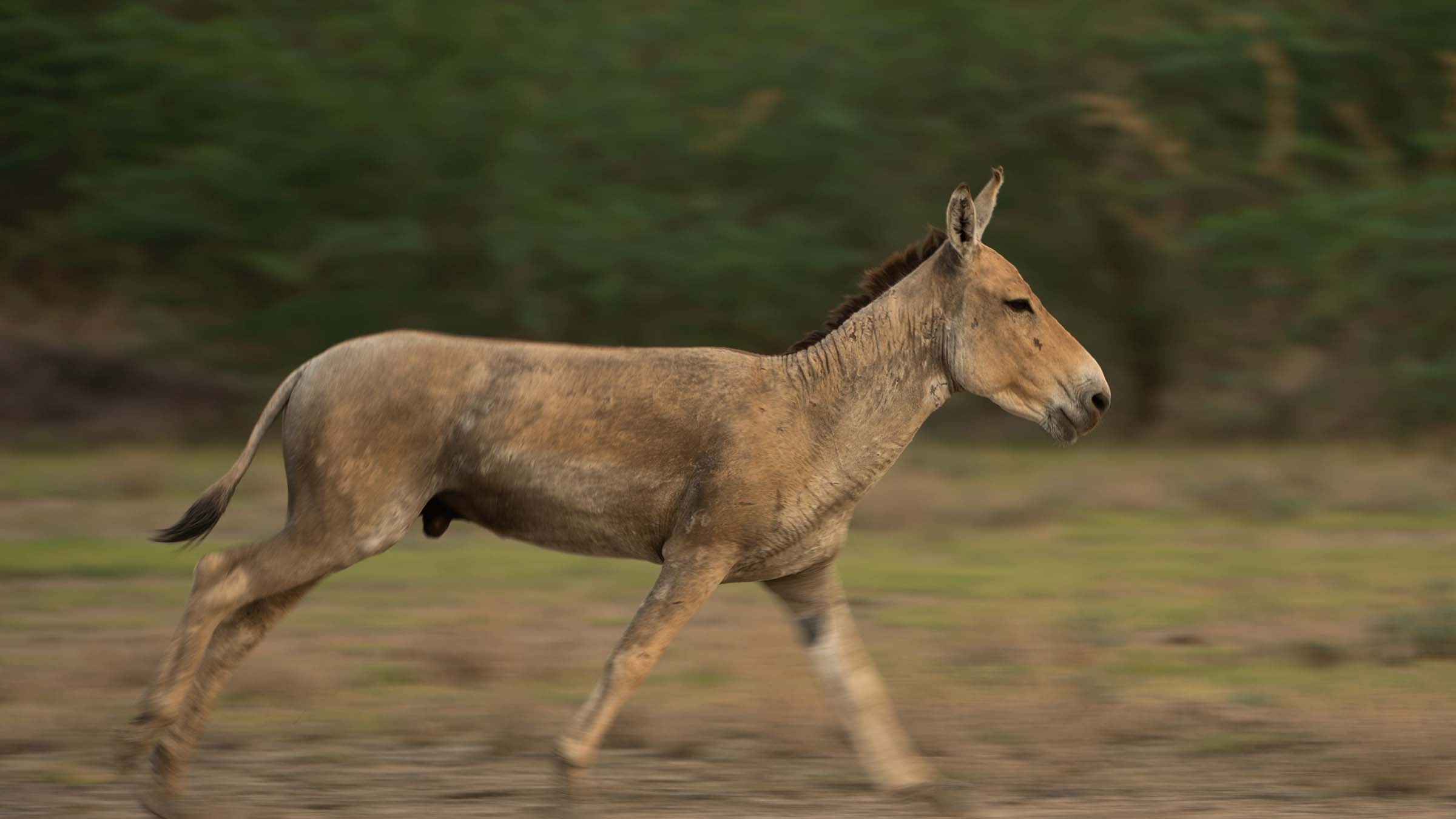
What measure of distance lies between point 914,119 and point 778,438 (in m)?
12.1

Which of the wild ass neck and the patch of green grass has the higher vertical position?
the wild ass neck

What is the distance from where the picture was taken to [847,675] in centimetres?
539

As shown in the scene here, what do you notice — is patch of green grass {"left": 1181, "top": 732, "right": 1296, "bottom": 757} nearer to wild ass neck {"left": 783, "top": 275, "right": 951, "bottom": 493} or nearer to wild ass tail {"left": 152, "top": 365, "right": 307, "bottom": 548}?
wild ass neck {"left": 783, "top": 275, "right": 951, "bottom": 493}

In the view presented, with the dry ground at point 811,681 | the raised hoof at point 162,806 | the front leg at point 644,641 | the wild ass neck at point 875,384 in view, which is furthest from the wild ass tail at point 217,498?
the wild ass neck at point 875,384

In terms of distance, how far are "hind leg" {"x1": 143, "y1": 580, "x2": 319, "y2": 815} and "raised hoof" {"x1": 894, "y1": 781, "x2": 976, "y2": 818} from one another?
206 centimetres

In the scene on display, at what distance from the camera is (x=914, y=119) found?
653 inches

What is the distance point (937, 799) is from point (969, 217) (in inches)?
74.7

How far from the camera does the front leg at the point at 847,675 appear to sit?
536 cm

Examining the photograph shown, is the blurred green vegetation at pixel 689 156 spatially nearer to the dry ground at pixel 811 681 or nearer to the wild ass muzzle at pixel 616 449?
the dry ground at pixel 811 681

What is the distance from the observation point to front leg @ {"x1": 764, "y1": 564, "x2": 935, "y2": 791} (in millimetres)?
5359

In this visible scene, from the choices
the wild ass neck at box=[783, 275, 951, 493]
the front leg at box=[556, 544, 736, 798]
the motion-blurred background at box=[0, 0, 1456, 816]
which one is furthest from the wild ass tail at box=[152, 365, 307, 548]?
the motion-blurred background at box=[0, 0, 1456, 816]

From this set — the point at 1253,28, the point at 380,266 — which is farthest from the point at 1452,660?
the point at 380,266

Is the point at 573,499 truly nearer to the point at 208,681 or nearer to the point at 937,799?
the point at 208,681

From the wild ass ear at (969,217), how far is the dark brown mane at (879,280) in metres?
0.30
